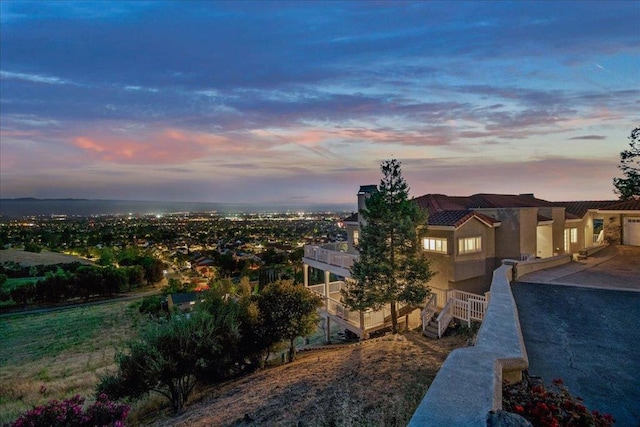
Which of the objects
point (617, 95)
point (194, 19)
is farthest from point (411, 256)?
point (194, 19)

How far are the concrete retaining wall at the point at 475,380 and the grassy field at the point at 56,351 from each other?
1681cm

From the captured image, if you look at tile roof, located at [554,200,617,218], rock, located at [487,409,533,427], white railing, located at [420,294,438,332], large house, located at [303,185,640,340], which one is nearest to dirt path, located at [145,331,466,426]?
white railing, located at [420,294,438,332]

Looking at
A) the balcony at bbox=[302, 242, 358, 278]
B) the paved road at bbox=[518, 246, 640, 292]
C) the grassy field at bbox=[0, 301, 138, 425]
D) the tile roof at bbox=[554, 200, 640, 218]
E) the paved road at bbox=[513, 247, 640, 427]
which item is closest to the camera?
the paved road at bbox=[513, 247, 640, 427]

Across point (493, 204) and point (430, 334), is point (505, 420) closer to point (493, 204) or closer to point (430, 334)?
point (430, 334)

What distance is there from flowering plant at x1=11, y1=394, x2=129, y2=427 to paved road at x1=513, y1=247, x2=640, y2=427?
8481 millimetres

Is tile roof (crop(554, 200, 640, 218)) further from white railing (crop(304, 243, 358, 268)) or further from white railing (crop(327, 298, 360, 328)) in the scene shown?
white railing (crop(327, 298, 360, 328))

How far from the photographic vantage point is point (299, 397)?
804 centimetres

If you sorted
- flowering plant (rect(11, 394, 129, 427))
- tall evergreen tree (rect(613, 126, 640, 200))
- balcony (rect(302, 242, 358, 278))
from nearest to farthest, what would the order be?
flowering plant (rect(11, 394, 129, 427))
tall evergreen tree (rect(613, 126, 640, 200))
balcony (rect(302, 242, 358, 278))

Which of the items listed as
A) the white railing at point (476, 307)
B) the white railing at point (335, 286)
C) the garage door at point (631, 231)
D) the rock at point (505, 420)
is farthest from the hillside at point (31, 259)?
the garage door at point (631, 231)

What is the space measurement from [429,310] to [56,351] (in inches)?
1062

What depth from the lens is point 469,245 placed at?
1694 cm

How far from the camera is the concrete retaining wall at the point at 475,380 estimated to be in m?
2.76

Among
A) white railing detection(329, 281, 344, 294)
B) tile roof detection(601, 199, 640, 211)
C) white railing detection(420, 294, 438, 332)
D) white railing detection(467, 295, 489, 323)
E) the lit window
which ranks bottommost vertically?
white railing detection(329, 281, 344, 294)

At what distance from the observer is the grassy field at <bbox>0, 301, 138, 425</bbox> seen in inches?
645
